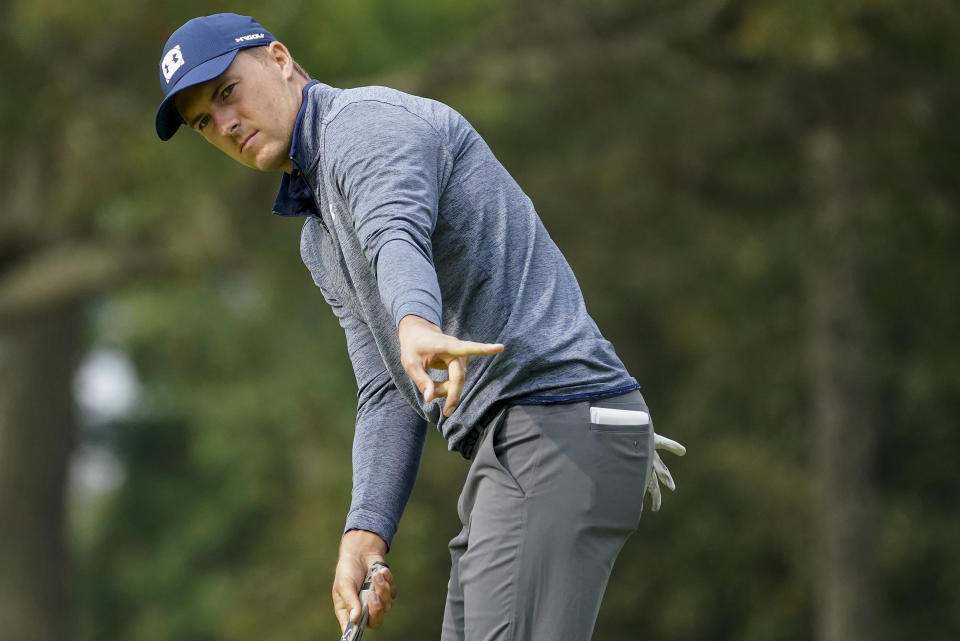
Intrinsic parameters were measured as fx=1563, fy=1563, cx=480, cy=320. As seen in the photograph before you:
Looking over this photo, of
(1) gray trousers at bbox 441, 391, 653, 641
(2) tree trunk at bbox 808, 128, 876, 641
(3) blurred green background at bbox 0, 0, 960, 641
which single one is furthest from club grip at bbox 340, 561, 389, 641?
(2) tree trunk at bbox 808, 128, 876, 641

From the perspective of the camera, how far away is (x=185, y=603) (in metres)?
24.2

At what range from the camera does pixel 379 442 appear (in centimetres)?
308

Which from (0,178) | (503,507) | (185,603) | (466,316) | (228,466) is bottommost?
(185,603)

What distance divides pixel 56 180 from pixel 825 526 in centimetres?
691

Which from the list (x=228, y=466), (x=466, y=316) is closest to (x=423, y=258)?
(x=466, y=316)

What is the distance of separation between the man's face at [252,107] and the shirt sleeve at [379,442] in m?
0.45

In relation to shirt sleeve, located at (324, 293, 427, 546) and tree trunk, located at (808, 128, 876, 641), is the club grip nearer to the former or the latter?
shirt sleeve, located at (324, 293, 427, 546)

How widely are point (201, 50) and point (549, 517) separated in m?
1.01

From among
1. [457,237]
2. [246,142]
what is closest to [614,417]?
[457,237]

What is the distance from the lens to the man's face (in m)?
2.75

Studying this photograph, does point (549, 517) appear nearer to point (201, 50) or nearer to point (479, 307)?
point (479, 307)

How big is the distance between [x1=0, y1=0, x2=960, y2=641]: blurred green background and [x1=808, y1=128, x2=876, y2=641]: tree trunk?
0.03 meters

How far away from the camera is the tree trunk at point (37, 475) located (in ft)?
54.3

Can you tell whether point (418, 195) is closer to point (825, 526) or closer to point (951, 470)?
point (825, 526)
